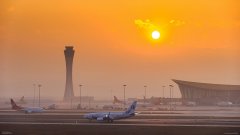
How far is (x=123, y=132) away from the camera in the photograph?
7256cm

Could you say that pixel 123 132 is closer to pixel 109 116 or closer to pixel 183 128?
pixel 183 128

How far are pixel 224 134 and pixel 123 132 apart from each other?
502 inches

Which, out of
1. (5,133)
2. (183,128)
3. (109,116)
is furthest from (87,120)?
(5,133)

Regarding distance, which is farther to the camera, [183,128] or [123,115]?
[123,115]

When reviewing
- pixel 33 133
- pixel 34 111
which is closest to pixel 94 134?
pixel 33 133

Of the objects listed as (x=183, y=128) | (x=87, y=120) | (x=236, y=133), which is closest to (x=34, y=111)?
(x=87, y=120)

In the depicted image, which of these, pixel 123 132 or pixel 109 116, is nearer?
pixel 123 132

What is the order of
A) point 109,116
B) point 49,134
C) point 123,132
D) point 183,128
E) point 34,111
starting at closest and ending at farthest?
point 49,134
point 123,132
point 183,128
point 109,116
point 34,111

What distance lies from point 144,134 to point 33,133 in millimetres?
13541

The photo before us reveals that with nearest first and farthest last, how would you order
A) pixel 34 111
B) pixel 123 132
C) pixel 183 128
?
1. pixel 123 132
2. pixel 183 128
3. pixel 34 111

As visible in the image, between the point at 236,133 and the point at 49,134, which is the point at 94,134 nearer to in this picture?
the point at 49,134

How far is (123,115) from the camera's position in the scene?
102 meters

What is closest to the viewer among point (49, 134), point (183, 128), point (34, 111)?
point (49, 134)

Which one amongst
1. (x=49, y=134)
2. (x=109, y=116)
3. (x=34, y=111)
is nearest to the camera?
(x=49, y=134)
